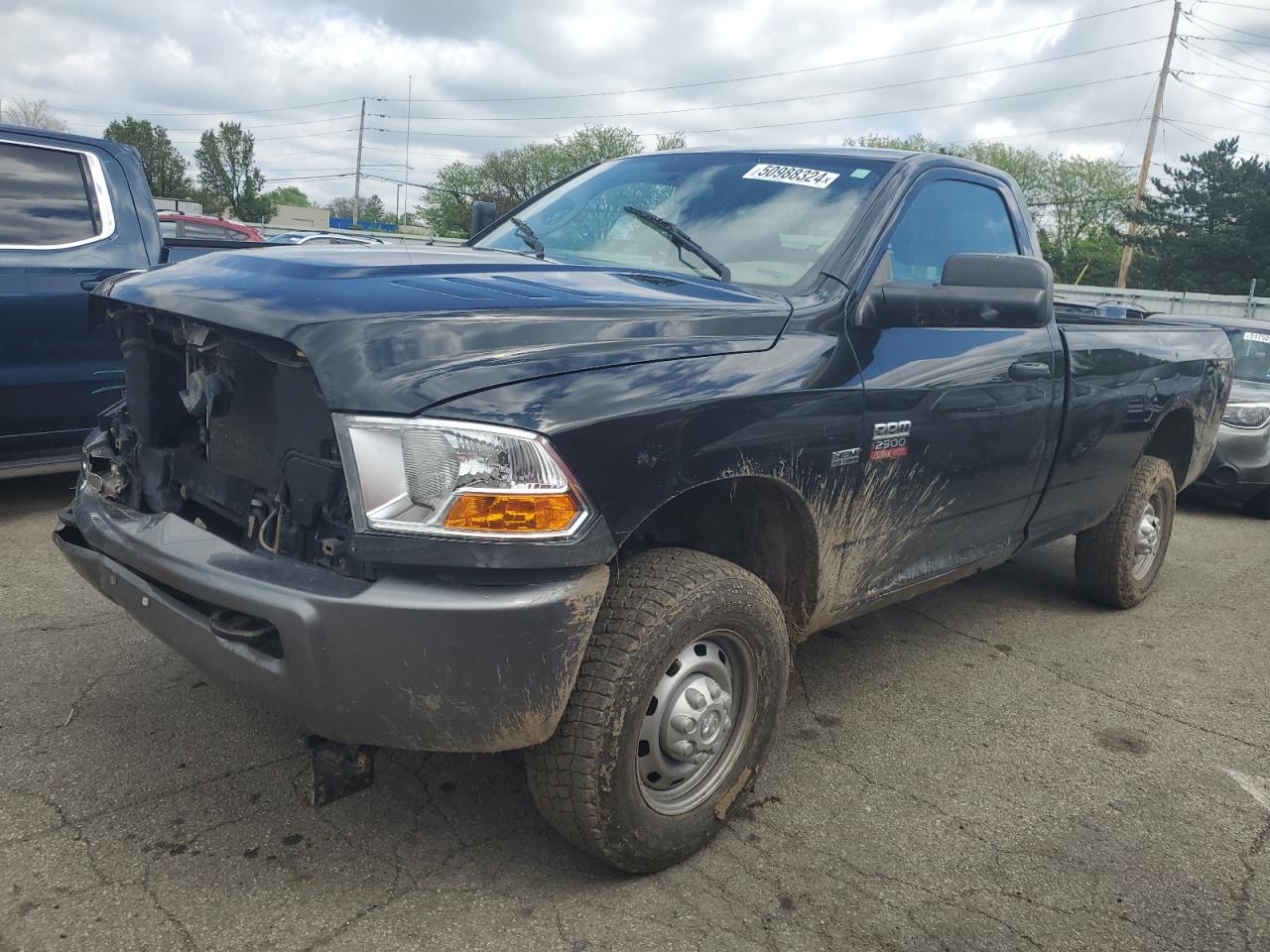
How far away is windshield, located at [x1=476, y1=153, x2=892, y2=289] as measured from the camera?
10.5ft

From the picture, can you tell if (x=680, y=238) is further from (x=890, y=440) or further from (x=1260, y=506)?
(x=1260, y=506)

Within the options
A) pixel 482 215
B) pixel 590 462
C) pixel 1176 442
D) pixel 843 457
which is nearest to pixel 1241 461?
pixel 1176 442

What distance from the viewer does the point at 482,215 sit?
464 centimetres

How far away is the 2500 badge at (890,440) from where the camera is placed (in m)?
2.94

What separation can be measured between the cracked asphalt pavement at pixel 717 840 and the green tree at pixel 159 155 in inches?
2704

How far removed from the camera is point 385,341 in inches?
81.8

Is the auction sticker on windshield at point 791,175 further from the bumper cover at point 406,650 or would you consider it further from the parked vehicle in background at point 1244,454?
the parked vehicle in background at point 1244,454

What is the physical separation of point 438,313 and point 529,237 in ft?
5.36

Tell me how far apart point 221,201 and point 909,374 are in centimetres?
7456

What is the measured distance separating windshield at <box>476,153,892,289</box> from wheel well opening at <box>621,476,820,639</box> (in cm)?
68

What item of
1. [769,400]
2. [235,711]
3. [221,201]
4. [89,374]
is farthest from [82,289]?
[221,201]

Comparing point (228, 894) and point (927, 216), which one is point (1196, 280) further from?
point (228, 894)

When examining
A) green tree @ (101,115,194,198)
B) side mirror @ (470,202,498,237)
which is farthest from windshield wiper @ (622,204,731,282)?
green tree @ (101,115,194,198)

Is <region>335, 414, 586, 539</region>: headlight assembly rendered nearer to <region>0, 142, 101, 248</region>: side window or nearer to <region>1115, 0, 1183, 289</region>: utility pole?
<region>0, 142, 101, 248</region>: side window
